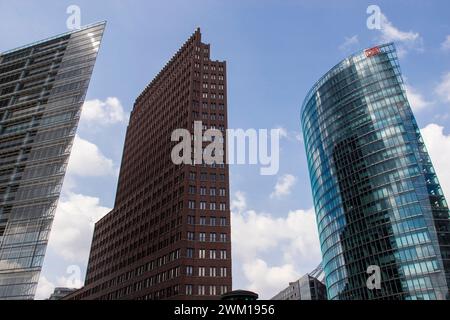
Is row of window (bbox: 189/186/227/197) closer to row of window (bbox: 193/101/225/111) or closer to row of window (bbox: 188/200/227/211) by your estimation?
row of window (bbox: 188/200/227/211)

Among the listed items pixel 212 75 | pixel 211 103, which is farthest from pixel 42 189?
pixel 212 75

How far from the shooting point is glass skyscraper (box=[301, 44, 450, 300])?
10012 centimetres

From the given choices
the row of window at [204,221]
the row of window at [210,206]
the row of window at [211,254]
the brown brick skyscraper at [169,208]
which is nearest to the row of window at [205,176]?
the brown brick skyscraper at [169,208]

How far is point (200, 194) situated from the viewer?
10775cm

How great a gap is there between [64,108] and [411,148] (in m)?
92.7

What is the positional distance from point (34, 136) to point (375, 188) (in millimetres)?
91035

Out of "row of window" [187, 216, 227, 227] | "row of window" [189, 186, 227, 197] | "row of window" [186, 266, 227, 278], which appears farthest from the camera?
"row of window" [189, 186, 227, 197]

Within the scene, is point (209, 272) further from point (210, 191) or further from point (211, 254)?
point (210, 191)

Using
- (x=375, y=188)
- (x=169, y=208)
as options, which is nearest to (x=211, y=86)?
(x=169, y=208)

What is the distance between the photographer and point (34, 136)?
3676 inches

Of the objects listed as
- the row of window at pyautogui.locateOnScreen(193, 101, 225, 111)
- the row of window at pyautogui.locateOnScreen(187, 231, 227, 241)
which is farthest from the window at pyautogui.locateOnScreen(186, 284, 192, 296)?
the row of window at pyautogui.locateOnScreen(193, 101, 225, 111)

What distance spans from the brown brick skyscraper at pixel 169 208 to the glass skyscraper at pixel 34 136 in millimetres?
33127

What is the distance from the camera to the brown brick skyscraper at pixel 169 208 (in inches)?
3888

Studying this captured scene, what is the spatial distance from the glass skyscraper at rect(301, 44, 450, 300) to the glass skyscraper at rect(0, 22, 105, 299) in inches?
3114
